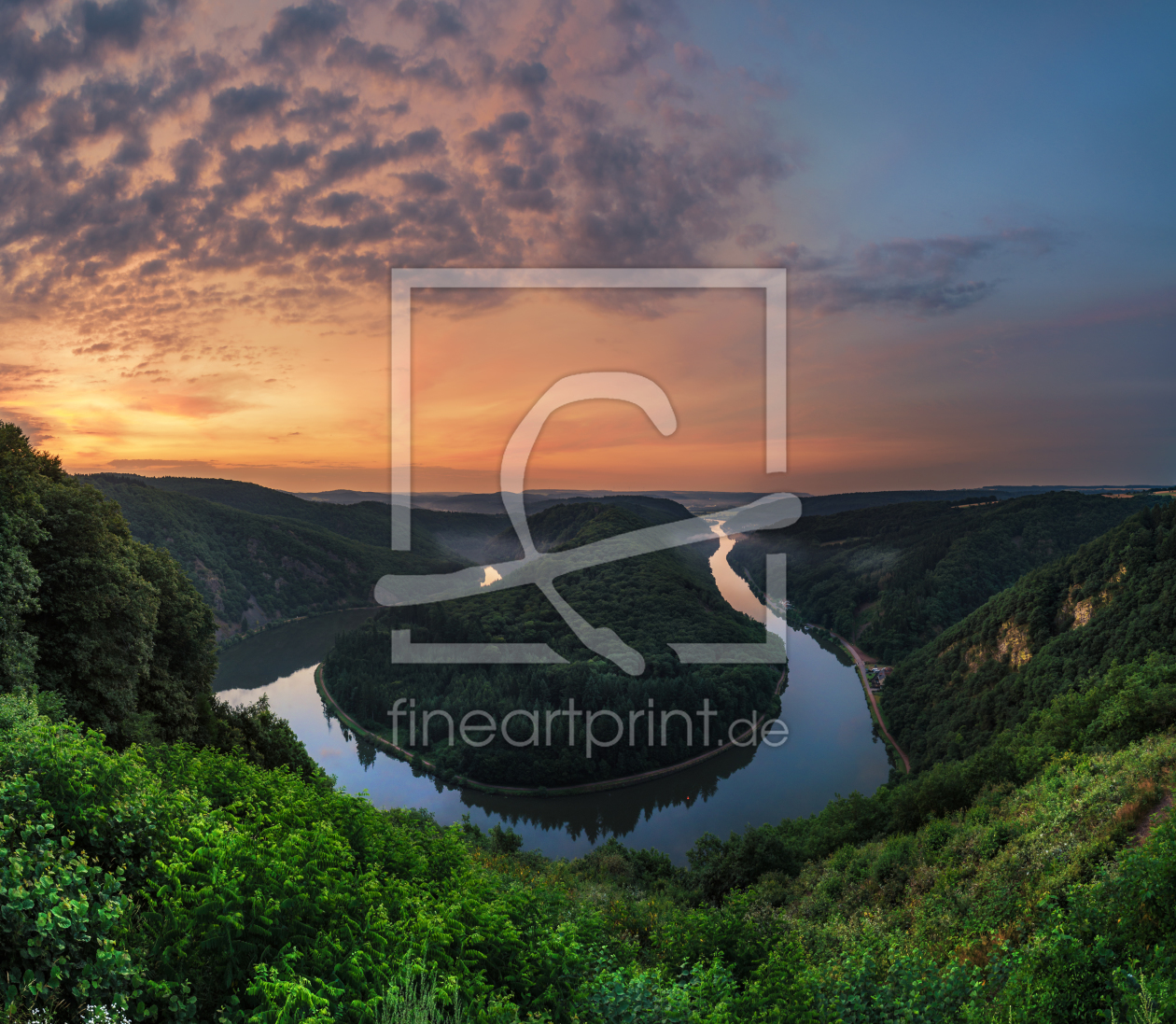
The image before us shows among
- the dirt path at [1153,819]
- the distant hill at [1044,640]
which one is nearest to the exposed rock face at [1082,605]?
the distant hill at [1044,640]

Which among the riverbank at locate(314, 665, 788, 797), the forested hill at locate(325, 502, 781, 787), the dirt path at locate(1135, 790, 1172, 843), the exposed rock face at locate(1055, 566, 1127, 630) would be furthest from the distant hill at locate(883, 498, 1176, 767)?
the dirt path at locate(1135, 790, 1172, 843)

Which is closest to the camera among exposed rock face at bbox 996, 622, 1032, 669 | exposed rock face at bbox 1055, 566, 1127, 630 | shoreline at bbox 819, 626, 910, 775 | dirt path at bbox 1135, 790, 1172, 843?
dirt path at bbox 1135, 790, 1172, 843

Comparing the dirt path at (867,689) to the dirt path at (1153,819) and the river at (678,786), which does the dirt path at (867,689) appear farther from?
the dirt path at (1153,819)

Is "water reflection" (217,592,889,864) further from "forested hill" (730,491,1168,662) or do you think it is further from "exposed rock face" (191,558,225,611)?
"exposed rock face" (191,558,225,611)

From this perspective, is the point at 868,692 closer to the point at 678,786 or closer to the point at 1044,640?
the point at 1044,640

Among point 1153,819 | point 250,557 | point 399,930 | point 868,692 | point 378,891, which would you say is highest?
point 399,930

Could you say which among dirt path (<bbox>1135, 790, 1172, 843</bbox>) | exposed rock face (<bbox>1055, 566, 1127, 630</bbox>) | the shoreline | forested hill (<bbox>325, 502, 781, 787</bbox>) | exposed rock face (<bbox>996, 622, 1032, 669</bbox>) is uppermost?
dirt path (<bbox>1135, 790, 1172, 843</bbox>)

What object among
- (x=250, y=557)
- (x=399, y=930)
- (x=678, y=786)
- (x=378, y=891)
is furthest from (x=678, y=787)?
(x=250, y=557)
